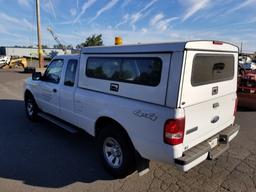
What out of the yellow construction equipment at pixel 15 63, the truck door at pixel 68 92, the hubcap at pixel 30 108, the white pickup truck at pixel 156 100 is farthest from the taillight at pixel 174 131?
the yellow construction equipment at pixel 15 63

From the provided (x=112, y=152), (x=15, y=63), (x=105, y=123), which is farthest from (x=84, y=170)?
(x=15, y=63)

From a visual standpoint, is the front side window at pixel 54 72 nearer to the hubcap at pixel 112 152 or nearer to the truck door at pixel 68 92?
the truck door at pixel 68 92

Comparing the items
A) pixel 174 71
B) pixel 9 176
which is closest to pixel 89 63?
pixel 174 71

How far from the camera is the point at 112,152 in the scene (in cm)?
376

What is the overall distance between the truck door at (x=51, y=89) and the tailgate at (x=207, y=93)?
10.1 ft

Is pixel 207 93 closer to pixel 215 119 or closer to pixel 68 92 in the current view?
pixel 215 119

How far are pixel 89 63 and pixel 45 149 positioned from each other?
6.47 feet

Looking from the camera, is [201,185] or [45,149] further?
[45,149]

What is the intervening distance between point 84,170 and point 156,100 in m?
1.85

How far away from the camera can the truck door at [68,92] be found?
4.51 m

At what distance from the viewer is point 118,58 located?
3.53 m

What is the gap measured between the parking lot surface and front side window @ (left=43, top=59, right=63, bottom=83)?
4.27 ft

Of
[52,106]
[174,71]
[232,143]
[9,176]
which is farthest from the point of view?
[52,106]

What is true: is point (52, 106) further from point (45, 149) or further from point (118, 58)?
point (118, 58)
